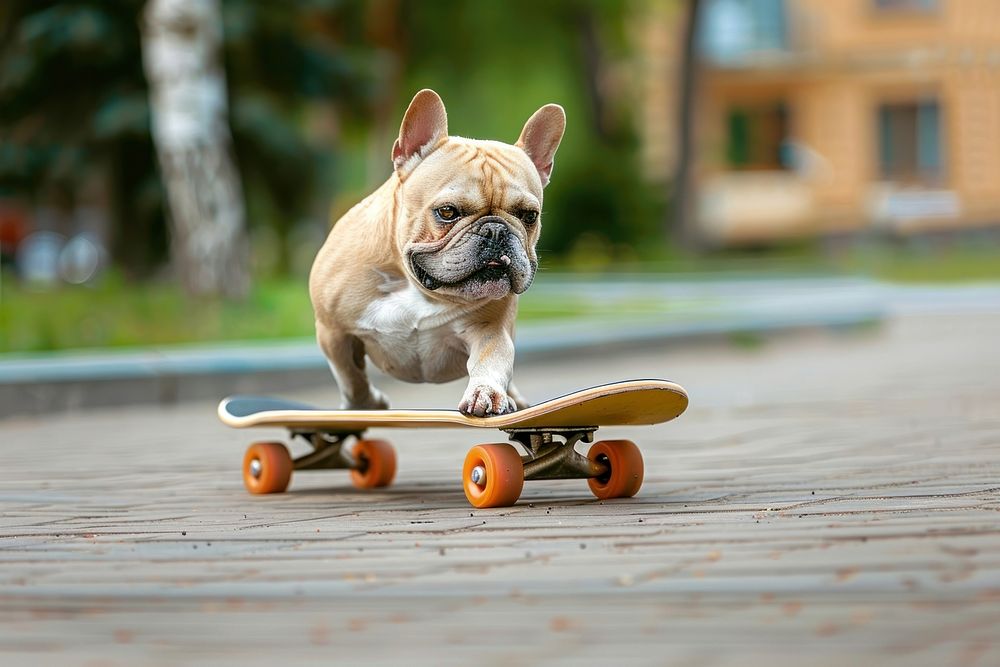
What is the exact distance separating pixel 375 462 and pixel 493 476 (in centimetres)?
123

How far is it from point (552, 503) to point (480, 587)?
64.2 inches

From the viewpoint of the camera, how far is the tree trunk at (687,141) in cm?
2873

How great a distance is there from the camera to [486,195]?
16.5ft

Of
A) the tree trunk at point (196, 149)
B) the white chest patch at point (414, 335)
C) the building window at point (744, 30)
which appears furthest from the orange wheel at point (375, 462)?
the building window at point (744, 30)

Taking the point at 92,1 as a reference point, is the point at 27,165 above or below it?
below

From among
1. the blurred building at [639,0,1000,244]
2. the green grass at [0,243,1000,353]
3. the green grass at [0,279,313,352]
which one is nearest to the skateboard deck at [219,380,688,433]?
the green grass at [0,243,1000,353]

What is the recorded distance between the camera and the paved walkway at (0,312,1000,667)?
305 centimetres

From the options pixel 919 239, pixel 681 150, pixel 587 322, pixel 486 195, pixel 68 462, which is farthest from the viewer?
pixel 919 239

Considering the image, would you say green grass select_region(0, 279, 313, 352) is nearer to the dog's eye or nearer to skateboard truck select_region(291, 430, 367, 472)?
skateboard truck select_region(291, 430, 367, 472)

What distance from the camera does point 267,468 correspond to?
231 inches

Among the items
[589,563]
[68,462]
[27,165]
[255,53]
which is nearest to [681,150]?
[255,53]

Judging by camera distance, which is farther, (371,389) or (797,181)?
(797,181)

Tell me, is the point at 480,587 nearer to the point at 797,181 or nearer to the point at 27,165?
the point at 27,165

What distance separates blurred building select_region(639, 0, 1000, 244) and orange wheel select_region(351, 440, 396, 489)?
31903mm
